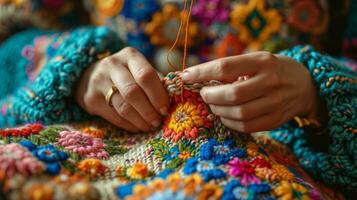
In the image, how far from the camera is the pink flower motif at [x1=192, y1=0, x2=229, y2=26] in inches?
31.8

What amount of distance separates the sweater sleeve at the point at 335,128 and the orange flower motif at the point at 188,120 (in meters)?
0.20

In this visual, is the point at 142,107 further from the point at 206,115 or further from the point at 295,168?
the point at 295,168

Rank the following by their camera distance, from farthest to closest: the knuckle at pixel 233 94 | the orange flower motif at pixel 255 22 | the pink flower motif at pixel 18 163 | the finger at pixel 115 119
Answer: the orange flower motif at pixel 255 22 < the finger at pixel 115 119 < the knuckle at pixel 233 94 < the pink flower motif at pixel 18 163

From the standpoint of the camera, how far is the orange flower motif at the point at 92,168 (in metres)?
0.43

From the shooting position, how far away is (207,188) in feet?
1.30

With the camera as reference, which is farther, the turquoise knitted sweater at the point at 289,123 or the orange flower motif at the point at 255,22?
the orange flower motif at the point at 255,22

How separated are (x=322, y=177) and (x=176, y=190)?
0.29 m

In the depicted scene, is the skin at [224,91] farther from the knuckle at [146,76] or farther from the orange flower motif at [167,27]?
the orange flower motif at [167,27]

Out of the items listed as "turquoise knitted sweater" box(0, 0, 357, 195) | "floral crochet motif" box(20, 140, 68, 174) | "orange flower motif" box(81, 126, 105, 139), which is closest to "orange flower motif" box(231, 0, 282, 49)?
"turquoise knitted sweater" box(0, 0, 357, 195)

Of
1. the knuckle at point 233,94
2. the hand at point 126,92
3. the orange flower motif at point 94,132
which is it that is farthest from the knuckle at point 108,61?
the knuckle at point 233,94

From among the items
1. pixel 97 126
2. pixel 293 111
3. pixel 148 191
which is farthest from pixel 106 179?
pixel 293 111

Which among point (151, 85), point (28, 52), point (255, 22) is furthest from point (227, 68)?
point (28, 52)

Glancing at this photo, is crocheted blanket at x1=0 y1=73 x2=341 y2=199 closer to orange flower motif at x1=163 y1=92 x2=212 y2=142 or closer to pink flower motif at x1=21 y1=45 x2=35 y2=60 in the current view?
orange flower motif at x1=163 y1=92 x2=212 y2=142

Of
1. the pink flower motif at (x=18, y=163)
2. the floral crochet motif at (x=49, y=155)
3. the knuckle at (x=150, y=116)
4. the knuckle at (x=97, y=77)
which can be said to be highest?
the knuckle at (x=97, y=77)
